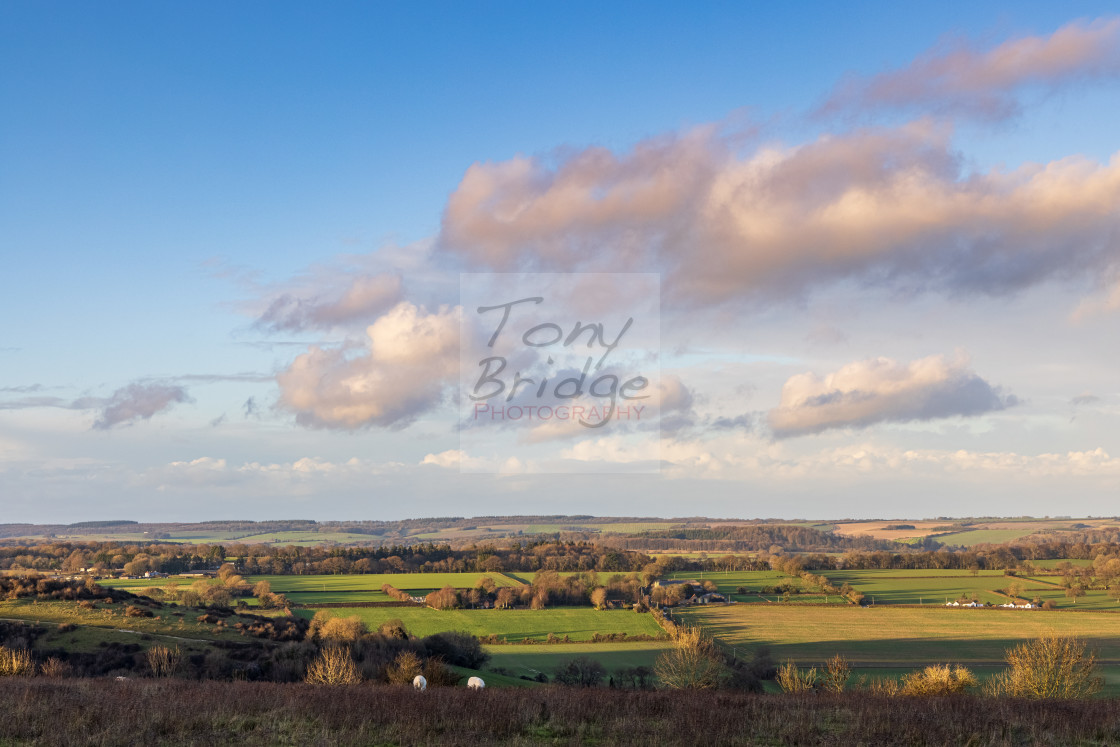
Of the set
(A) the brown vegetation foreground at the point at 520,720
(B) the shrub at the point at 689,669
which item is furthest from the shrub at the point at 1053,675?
(A) the brown vegetation foreground at the point at 520,720

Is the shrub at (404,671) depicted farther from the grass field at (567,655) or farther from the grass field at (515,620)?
the grass field at (515,620)

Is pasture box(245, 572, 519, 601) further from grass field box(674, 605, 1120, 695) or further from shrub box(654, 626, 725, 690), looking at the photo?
shrub box(654, 626, 725, 690)

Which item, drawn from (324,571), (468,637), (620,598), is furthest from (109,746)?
(324,571)

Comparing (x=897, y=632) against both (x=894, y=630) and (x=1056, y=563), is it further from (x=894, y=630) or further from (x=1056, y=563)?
(x=1056, y=563)

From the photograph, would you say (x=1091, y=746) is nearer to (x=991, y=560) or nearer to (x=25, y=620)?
(x=25, y=620)

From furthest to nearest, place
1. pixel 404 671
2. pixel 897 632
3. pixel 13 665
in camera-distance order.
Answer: pixel 897 632
pixel 404 671
pixel 13 665

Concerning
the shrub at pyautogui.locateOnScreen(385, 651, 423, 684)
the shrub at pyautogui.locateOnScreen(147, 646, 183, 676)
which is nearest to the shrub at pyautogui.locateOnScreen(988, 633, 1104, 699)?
the shrub at pyautogui.locateOnScreen(385, 651, 423, 684)

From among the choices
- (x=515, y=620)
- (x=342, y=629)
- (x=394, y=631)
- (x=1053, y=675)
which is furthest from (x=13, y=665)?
(x=515, y=620)
